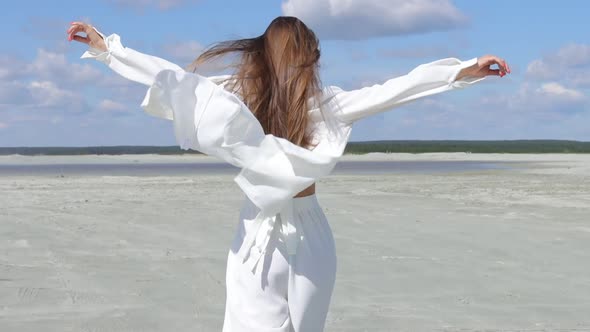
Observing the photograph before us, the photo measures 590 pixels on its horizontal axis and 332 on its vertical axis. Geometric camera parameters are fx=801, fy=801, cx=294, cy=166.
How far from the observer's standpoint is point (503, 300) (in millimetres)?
6520

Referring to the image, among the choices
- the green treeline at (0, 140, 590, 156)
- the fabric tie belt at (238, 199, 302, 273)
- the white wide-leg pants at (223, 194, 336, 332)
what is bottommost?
the green treeline at (0, 140, 590, 156)

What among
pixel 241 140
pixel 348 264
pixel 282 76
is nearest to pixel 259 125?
pixel 241 140

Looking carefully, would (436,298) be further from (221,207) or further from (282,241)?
(221,207)

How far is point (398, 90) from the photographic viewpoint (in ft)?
9.57

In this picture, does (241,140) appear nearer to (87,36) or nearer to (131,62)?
(131,62)

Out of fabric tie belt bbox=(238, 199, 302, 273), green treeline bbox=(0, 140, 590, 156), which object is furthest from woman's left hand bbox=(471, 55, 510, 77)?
green treeline bbox=(0, 140, 590, 156)

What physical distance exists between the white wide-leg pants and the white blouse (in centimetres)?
4

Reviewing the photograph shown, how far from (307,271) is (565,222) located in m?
9.58

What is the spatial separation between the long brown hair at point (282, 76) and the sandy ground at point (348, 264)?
305 centimetres

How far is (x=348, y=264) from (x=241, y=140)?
5439 mm

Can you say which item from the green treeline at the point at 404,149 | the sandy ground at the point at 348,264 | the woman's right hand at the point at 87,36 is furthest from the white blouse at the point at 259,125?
the green treeline at the point at 404,149

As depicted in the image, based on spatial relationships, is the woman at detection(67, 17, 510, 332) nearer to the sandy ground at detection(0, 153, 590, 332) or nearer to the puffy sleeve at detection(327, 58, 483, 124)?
the puffy sleeve at detection(327, 58, 483, 124)

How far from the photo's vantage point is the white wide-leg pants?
9.50 ft

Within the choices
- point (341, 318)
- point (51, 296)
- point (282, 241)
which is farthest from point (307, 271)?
point (51, 296)
